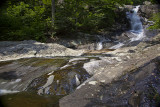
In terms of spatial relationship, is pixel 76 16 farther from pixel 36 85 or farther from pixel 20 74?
pixel 36 85

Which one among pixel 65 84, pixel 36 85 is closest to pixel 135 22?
pixel 65 84

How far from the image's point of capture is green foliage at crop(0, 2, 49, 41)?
10273 millimetres

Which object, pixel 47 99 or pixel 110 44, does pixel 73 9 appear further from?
pixel 47 99

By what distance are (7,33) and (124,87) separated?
1031 cm

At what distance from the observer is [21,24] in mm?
10812

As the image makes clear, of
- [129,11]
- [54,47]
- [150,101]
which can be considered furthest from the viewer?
[129,11]

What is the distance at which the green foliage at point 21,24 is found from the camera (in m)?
10.3

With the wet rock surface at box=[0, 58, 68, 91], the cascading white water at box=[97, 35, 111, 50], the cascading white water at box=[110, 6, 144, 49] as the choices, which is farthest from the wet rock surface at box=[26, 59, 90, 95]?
the cascading white water at box=[110, 6, 144, 49]

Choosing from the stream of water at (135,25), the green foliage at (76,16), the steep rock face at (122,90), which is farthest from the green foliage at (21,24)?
the steep rock face at (122,90)

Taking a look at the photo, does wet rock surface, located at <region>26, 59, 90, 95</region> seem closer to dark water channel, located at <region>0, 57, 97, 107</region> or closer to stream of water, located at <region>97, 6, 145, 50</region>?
dark water channel, located at <region>0, 57, 97, 107</region>

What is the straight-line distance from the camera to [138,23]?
1691 centimetres

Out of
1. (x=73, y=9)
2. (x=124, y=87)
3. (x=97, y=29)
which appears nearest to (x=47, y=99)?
(x=124, y=87)

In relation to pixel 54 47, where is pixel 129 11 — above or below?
above

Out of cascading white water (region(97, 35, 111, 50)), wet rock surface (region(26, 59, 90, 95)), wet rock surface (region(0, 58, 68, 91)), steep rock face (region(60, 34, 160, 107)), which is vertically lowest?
cascading white water (region(97, 35, 111, 50))
